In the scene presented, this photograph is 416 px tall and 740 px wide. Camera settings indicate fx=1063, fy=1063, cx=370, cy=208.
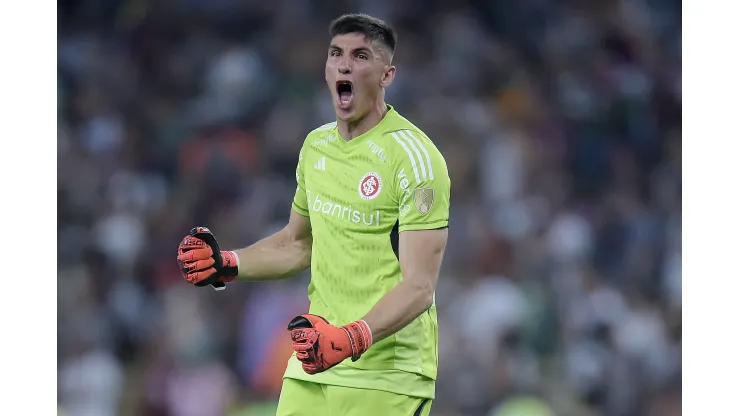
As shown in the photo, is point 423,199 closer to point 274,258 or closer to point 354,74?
point 354,74

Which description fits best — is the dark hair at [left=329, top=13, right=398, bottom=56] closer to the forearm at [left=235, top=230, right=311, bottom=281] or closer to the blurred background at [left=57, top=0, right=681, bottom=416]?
the forearm at [left=235, top=230, right=311, bottom=281]

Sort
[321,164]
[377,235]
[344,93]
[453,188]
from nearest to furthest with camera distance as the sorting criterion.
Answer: [377,235] < [344,93] < [321,164] < [453,188]

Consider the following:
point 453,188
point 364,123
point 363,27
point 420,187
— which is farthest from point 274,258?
point 453,188

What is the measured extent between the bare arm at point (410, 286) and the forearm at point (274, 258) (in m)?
0.74

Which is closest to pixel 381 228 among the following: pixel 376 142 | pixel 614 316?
pixel 376 142

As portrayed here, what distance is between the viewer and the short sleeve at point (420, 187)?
399 centimetres

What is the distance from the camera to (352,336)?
3.73 meters

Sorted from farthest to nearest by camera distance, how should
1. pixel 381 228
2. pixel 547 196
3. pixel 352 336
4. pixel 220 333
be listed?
pixel 547 196
pixel 220 333
pixel 381 228
pixel 352 336

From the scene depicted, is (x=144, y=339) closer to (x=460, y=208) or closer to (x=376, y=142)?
(x=460, y=208)

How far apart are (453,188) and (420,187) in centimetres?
401

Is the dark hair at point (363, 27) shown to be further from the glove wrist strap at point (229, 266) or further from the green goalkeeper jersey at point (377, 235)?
the glove wrist strap at point (229, 266)

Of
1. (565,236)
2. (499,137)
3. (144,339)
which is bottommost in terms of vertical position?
(144,339)

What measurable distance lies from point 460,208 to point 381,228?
12.8 ft

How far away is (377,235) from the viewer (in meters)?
4.12
